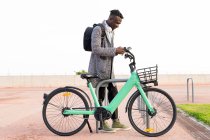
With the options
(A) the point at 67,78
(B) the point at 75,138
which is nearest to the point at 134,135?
(B) the point at 75,138

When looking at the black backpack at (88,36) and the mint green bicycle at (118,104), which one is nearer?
the mint green bicycle at (118,104)

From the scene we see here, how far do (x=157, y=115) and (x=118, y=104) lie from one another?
2.20 feet

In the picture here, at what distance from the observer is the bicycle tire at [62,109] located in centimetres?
765

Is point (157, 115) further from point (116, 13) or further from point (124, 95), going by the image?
point (116, 13)

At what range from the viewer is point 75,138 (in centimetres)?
747

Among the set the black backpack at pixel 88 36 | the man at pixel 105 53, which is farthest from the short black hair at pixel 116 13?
the black backpack at pixel 88 36

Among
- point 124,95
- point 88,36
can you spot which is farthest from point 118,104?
point 88,36

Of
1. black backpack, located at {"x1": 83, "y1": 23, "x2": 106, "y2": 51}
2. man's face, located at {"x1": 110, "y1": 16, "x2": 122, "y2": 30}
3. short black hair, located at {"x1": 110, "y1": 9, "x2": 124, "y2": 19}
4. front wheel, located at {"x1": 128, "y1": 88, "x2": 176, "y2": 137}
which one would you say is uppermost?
short black hair, located at {"x1": 110, "y1": 9, "x2": 124, "y2": 19}

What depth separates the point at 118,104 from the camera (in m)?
7.71

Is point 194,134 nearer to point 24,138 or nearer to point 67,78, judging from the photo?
point 24,138

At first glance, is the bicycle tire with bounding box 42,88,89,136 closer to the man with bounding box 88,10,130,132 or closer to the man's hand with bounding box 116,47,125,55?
the man with bounding box 88,10,130,132

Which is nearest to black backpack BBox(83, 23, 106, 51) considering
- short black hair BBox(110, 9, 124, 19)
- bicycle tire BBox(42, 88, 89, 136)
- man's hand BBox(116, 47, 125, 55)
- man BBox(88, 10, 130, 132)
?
man BBox(88, 10, 130, 132)

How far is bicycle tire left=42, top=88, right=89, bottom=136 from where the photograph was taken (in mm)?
7652

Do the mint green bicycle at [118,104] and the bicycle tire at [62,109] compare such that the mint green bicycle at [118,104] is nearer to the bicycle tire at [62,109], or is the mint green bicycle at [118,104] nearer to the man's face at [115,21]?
the bicycle tire at [62,109]
